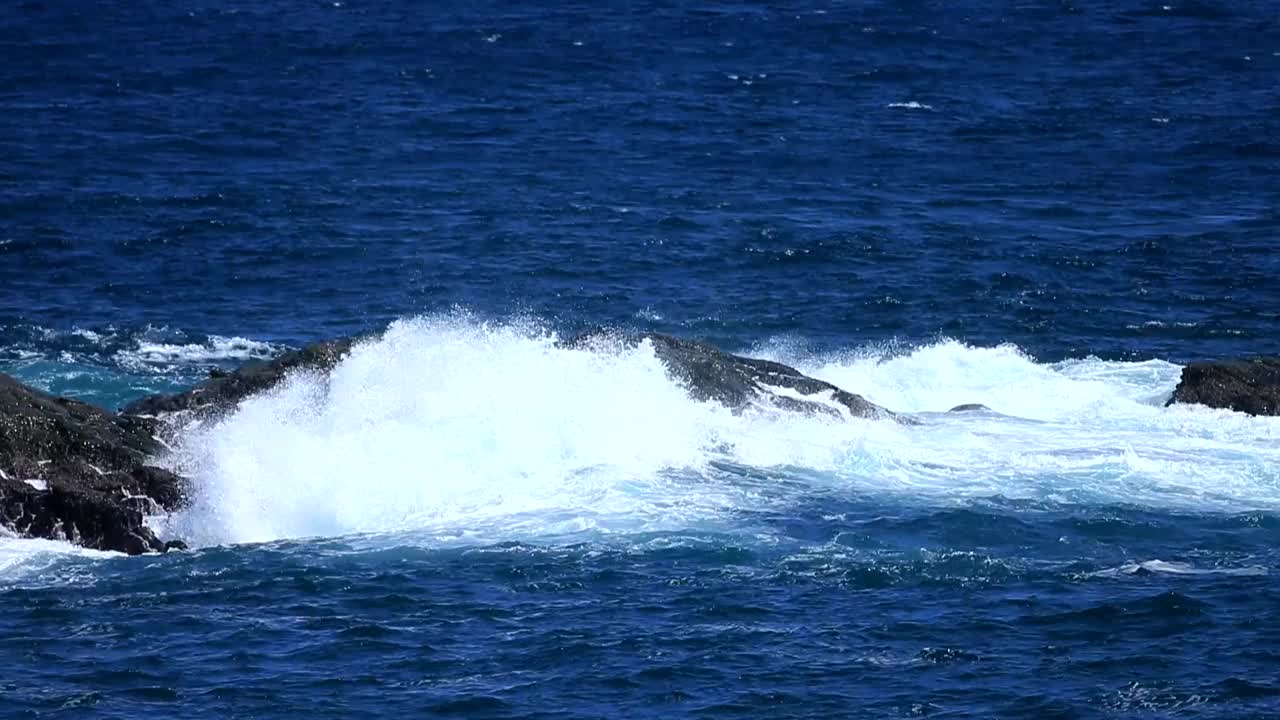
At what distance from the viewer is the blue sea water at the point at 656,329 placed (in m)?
19.2

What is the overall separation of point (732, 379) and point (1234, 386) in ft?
25.4

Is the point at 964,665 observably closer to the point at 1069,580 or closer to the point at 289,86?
the point at 1069,580

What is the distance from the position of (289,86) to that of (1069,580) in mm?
41148

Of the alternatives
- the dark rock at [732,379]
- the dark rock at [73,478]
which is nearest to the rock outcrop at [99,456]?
the dark rock at [73,478]

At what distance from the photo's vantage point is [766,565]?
855 inches

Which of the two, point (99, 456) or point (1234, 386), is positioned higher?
point (99, 456)

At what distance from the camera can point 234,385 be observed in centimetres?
2584

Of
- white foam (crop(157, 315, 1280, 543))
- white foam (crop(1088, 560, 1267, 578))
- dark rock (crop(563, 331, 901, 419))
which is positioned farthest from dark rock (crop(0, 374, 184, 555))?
white foam (crop(1088, 560, 1267, 578))

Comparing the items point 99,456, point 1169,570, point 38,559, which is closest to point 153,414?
point 99,456

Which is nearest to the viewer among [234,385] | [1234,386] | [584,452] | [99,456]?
[99,456]

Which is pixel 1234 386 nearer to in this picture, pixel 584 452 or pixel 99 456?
pixel 584 452

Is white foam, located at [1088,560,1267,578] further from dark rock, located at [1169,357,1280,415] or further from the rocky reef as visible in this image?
dark rock, located at [1169,357,1280,415]

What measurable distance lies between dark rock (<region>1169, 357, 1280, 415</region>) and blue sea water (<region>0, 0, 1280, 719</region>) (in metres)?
0.48

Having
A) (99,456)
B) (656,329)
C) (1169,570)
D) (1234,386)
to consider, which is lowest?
(656,329)
